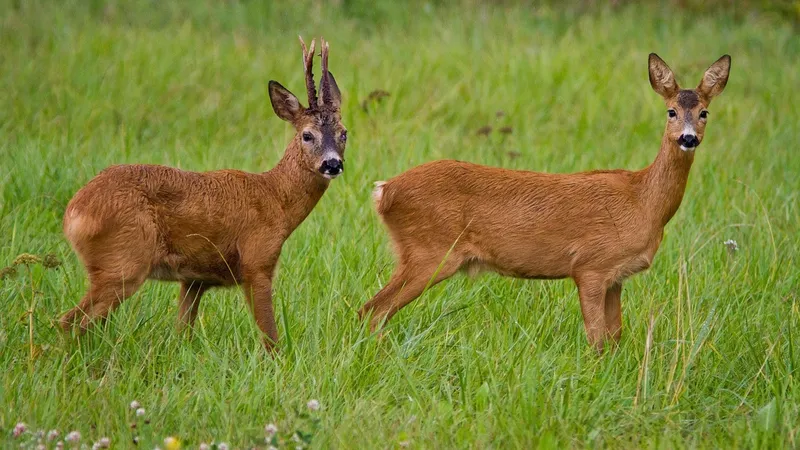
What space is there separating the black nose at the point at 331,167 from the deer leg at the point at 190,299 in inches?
29.2

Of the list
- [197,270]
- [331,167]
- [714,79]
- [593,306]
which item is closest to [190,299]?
[197,270]

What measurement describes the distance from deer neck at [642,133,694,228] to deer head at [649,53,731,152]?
3.6 inches

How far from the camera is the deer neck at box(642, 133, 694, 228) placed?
5664 mm

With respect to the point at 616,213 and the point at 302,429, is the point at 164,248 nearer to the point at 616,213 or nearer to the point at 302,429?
the point at 302,429

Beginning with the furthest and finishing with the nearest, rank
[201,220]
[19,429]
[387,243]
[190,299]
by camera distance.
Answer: [387,243]
[190,299]
[201,220]
[19,429]

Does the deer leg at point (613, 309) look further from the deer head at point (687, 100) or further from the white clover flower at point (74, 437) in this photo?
the white clover flower at point (74, 437)

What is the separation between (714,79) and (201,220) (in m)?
2.58

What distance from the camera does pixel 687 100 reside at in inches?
220

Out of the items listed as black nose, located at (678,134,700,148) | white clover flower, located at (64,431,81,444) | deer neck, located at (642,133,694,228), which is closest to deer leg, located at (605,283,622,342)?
deer neck, located at (642,133,694,228)

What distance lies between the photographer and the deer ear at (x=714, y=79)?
19.0ft

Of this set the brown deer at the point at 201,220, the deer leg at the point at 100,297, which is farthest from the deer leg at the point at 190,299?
the deer leg at the point at 100,297

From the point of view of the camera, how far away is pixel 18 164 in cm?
698

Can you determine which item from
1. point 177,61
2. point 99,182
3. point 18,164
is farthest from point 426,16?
point 99,182

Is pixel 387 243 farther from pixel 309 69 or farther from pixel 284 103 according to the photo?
pixel 309 69
